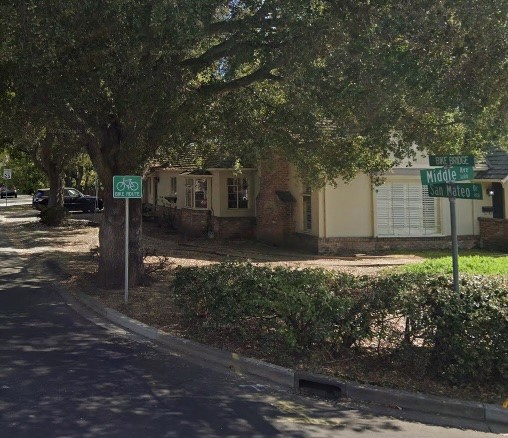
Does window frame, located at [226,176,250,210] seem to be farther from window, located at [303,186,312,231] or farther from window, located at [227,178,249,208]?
window, located at [303,186,312,231]

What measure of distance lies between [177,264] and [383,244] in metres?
7.20

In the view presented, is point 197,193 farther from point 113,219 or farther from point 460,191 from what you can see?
point 460,191

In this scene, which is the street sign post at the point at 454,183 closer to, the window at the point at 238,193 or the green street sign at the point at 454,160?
the green street sign at the point at 454,160

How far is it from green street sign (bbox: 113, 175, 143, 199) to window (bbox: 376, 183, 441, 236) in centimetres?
1100

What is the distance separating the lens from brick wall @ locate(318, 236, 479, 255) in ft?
62.8

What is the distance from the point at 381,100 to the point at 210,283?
3473 mm

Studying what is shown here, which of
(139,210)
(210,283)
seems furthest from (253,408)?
(139,210)

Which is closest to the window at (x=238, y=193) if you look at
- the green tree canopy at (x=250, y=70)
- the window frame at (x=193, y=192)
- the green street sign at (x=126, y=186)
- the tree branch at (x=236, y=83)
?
the window frame at (x=193, y=192)

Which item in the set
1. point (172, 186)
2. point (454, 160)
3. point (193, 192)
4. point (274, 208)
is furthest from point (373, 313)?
point (172, 186)

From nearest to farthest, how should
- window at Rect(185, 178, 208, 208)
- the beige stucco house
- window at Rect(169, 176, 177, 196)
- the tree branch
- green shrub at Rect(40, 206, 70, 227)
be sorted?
the tree branch, the beige stucco house, window at Rect(185, 178, 208, 208), green shrub at Rect(40, 206, 70, 227), window at Rect(169, 176, 177, 196)

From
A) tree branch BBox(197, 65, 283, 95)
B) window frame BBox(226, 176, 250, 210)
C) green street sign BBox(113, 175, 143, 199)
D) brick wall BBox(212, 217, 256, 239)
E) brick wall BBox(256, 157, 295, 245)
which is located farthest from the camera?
window frame BBox(226, 176, 250, 210)

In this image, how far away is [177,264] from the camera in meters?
16.0

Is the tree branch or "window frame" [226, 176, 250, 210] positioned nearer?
the tree branch

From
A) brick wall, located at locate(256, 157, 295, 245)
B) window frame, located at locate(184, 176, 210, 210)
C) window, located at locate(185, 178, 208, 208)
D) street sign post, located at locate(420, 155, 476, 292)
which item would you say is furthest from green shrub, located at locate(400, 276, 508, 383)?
window, located at locate(185, 178, 208, 208)
